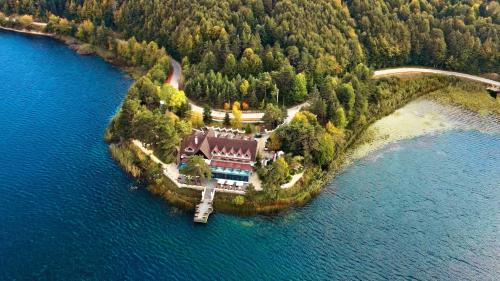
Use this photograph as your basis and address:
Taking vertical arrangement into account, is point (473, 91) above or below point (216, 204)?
above

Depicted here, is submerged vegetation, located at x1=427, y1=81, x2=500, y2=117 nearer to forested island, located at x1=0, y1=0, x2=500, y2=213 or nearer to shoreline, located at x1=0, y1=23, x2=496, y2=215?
forested island, located at x1=0, y1=0, x2=500, y2=213

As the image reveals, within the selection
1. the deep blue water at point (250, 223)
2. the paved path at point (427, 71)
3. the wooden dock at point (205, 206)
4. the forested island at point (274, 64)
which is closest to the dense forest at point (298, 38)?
the forested island at point (274, 64)

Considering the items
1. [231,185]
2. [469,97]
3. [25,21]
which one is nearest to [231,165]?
[231,185]

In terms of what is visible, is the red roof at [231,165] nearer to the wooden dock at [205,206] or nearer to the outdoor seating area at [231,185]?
the outdoor seating area at [231,185]

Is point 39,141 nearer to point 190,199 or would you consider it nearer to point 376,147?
point 190,199

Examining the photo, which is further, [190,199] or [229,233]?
[190,199]

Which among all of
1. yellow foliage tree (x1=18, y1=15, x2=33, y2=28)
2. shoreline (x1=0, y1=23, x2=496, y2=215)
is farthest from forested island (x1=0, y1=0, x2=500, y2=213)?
yellow foliage tree (x1=18, y1=15, x2=33, y2=28)

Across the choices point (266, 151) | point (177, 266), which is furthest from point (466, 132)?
point (177, 266)
